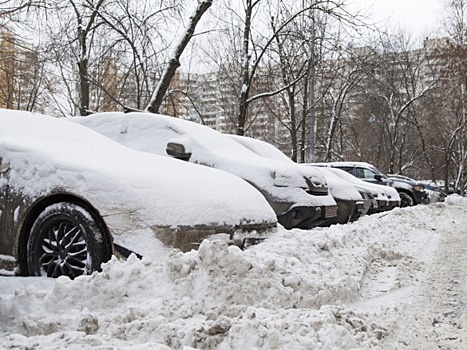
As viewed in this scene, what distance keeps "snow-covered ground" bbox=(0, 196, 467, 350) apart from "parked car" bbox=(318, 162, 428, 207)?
12.0 m

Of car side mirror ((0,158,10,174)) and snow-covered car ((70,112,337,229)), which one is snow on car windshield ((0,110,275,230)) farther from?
snow-covered car ((70,112,337,229))

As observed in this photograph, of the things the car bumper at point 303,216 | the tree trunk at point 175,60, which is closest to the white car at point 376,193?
the tree trunk at point 175,60

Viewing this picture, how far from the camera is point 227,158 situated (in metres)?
6.36

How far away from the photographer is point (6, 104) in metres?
26.1

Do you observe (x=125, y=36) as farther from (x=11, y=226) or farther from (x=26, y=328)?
(x=26, y=328)

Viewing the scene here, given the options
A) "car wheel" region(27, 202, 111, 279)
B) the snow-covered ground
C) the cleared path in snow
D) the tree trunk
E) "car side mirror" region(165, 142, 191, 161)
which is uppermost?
the tree trunk

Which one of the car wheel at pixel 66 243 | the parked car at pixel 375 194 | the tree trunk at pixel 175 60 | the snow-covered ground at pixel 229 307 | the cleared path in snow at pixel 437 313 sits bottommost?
the cleared path in snow at pixel 437 313

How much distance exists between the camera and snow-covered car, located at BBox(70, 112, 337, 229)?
620cm

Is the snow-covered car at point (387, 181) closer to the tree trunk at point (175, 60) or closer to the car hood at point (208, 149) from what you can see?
the tree trunk at point (175, 60)

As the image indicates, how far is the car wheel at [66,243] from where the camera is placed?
365 centimetres

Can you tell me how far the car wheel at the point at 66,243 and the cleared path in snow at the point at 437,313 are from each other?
7.23ft

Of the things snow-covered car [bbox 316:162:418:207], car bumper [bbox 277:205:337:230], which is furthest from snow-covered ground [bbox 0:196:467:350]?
→ snow-covered car [bbox 316:162:418:207]

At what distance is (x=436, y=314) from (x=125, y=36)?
14.2 metres

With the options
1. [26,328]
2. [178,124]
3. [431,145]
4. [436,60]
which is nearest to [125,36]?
[178,124]
